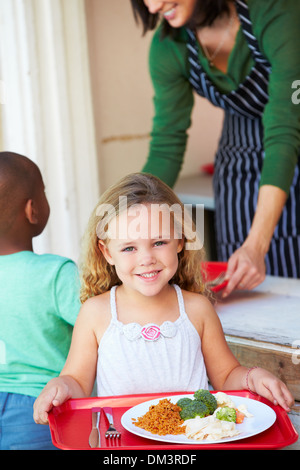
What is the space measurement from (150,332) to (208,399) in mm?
201

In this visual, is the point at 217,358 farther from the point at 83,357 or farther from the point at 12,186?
the point at 12,186

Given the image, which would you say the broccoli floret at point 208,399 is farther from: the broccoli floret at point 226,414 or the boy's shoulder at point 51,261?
the boy's shoulder at point 51,261

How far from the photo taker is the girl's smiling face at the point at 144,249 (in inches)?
46.4

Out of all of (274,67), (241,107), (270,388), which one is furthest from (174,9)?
(270,388)

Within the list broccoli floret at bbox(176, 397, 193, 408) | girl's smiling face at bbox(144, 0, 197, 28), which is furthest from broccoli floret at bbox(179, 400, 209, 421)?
girl's smiling face at bbox(144, 0, 197, 28)

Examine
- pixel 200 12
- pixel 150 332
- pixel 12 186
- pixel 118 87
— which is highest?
pixel 200 12

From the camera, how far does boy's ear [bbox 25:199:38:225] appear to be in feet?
4.64

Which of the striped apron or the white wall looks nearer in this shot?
the striped apron

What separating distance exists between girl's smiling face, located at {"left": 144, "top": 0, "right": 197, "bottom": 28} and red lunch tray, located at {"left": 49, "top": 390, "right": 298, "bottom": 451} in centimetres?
97

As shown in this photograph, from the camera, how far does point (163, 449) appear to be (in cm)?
95

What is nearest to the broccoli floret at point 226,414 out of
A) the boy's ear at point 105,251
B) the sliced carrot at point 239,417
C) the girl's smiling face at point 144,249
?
the sliced carrot at point 239,417

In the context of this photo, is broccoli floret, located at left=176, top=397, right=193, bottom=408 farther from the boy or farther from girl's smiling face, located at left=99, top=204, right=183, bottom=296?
the boy

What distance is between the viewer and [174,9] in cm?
166

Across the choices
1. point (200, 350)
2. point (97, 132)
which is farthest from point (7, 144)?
point (200, 350)
